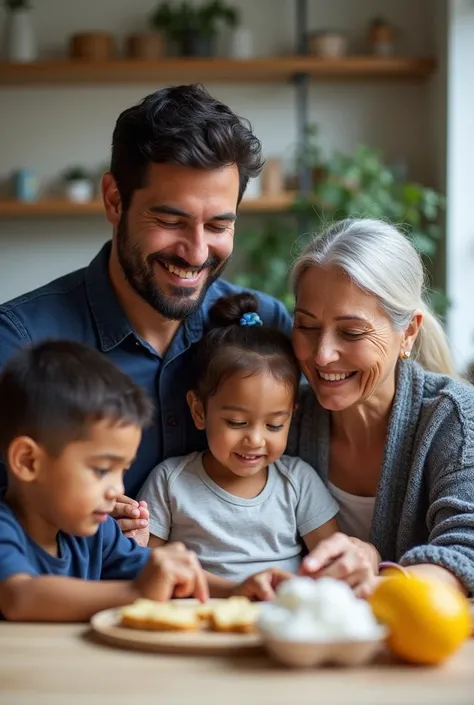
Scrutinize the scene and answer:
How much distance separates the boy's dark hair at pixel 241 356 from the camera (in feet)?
7.18

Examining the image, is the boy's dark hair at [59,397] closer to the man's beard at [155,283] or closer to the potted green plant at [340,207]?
the man's beard at [155,283]

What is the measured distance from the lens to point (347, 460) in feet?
7.64

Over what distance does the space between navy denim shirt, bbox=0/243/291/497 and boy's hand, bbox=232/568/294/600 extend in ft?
2.30

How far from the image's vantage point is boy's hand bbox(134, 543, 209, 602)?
153 centimetres

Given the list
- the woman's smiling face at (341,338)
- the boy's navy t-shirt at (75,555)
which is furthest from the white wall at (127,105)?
the boy's navy t-shirt at (75,555)

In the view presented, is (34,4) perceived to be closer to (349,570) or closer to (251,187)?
(251,187)

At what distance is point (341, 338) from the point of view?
84.6 inches

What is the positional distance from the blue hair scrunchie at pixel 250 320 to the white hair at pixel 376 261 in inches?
4.5

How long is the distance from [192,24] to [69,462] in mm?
4282

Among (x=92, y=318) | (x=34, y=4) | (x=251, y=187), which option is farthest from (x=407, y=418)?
(x=34, y=4)

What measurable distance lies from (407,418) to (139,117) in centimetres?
85

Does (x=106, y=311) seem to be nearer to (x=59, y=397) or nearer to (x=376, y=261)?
(x=376, y=261)

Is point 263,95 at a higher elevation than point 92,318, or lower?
higher

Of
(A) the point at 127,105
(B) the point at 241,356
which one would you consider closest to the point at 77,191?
(A) the point at 127,105
